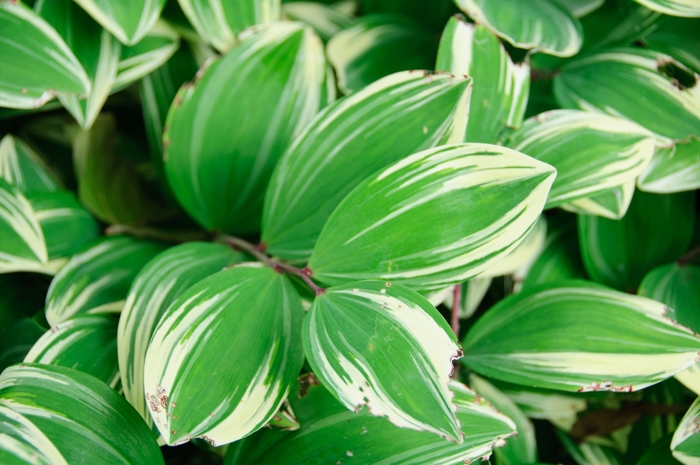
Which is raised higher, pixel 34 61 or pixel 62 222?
pixel 34 61

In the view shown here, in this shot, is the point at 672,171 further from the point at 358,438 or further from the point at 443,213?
the point at 358,438

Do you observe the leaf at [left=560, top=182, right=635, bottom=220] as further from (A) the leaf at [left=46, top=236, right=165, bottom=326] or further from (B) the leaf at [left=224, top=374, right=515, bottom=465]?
(A) the leaf at [left=46, top=236, right=165, bottom=326]

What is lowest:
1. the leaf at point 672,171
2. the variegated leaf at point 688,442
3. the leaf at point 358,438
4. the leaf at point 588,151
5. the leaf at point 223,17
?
the variegated leaf at point 688,442

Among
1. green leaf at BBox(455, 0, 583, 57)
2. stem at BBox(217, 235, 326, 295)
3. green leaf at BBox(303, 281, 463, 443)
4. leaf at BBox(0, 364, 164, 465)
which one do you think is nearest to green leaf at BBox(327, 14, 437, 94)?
green leaf at BBox(455, 0, 583, 57)

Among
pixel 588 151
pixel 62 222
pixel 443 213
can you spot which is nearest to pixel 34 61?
pixel 62 222

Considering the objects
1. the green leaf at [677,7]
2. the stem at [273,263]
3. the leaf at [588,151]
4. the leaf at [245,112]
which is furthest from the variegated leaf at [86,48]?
the green leaf at [677,7]

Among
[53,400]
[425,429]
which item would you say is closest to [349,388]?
[425,429]

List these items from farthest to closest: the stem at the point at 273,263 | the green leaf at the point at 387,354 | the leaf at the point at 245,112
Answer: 1. the leaf at the point at 245,112
2. the stem at the point at 273,263
3. the green leaf at the point at 387,354

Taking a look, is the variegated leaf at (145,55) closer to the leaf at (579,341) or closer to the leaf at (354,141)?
the leaf at (354,141)
